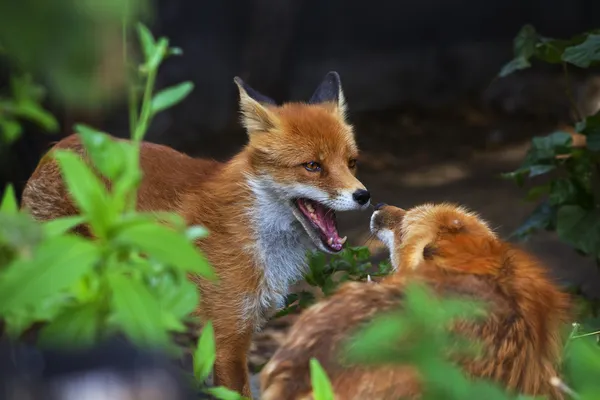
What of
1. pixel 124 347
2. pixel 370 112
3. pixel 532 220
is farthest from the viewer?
pixel 370 112

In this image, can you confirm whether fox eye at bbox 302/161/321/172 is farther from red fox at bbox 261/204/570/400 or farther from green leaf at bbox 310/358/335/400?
green leaf at bbox 310/358/335/400

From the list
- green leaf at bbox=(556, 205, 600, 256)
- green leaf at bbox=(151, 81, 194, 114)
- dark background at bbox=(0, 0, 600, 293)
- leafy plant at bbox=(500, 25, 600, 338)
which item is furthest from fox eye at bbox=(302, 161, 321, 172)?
dark background at bbox=(0, 0, 600, 293)

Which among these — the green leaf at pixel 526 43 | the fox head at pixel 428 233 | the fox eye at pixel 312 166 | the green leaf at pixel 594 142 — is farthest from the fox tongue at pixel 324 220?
the green leaf at pixel 526 43

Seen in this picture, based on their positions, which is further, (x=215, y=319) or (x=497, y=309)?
(x=215, y=319)

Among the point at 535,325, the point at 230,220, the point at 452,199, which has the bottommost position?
the point at 452,199

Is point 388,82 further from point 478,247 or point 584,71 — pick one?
point 478,247

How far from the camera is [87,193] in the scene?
1494mm

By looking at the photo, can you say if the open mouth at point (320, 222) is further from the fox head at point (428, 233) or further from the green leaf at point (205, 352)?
the green leaf at point (205, 352)

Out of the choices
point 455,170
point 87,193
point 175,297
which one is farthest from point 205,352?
point 455,170

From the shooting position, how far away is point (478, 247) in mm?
3148

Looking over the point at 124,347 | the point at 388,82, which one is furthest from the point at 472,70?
the point at 124,347

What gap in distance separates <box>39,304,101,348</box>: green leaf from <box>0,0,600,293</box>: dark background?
23.2 ft

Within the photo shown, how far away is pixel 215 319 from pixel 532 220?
2093 mm

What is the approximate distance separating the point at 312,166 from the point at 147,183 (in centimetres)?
83
